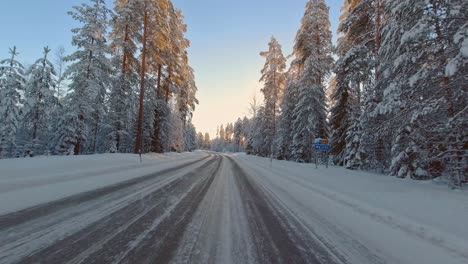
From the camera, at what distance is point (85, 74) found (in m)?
17.4

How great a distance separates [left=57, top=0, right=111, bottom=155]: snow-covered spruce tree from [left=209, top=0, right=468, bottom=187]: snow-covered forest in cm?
1757

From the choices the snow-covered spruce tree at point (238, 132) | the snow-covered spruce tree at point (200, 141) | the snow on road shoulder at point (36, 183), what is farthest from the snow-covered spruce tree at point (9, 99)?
the snow-covered spruce tree at point (200, 141)

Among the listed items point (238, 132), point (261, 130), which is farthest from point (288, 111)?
point (238, 132)

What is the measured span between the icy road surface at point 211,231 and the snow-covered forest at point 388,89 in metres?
3.45

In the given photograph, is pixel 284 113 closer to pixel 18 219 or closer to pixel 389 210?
pixel 389 210

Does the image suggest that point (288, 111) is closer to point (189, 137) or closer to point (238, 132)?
point (189, 137)

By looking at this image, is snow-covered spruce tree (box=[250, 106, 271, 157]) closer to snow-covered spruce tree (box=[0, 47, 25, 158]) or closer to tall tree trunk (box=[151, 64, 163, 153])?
tall tree trunk (box=[151, 64, 163, 153])

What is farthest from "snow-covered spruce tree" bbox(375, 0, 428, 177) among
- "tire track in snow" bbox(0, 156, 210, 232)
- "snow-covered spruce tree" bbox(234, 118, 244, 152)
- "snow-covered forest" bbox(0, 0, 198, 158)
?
"snow-covered spruce tree" bbox(234, 118, 244, 152)

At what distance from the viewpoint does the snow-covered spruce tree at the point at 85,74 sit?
55.8ft

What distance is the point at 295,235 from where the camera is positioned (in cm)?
334

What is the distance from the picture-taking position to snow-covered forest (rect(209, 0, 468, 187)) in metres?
6.87

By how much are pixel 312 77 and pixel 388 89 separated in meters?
13.2

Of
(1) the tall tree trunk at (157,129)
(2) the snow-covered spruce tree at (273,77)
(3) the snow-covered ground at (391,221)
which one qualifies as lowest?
(3) the snow-covered ground at (391,221)

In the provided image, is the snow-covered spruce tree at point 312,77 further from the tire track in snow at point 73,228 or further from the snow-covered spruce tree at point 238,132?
the snow-covered spruce tree at point 238,132
